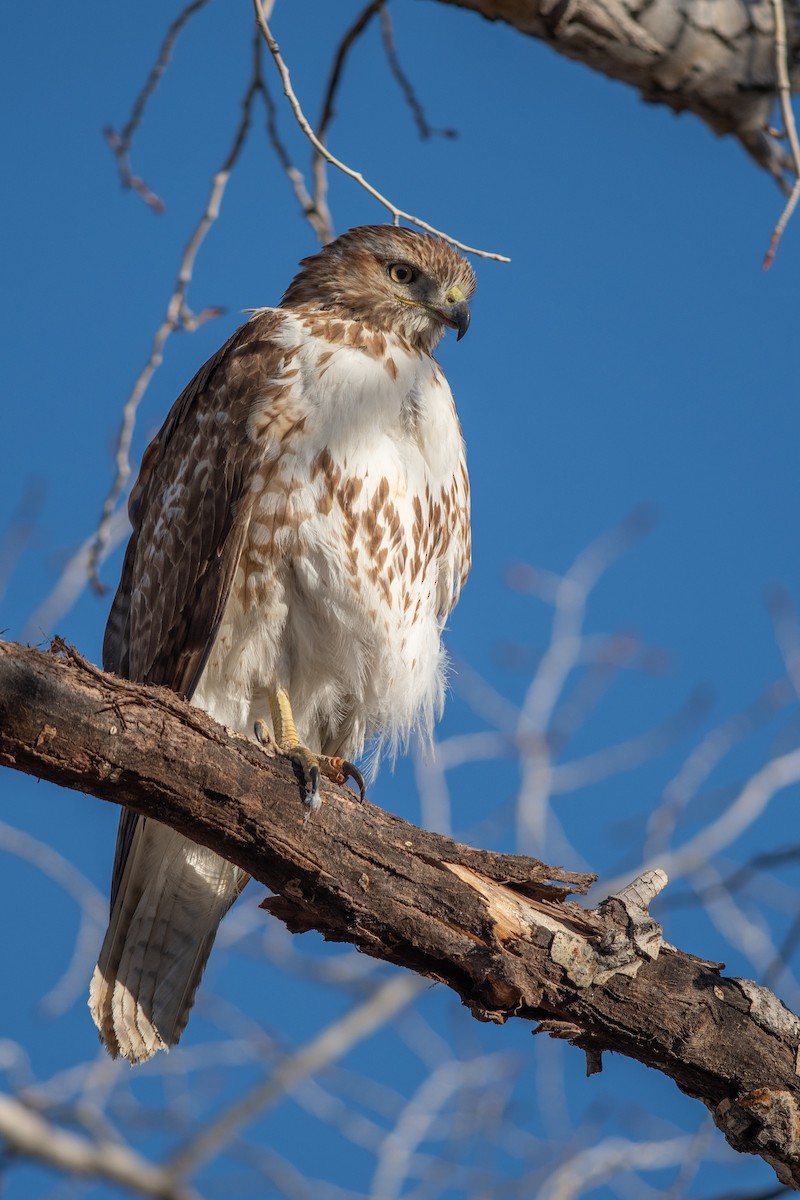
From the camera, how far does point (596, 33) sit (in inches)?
155

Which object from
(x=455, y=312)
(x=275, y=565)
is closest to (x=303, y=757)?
(x=275, y=565)

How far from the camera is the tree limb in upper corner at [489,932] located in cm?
287

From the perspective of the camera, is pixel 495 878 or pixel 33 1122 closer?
pixel 495 878

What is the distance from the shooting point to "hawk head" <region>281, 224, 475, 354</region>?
178 inches

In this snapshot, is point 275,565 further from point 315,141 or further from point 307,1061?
point 307,1061

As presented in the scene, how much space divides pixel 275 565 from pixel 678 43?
2.12 metres

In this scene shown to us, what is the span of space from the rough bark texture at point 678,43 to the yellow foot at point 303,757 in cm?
228

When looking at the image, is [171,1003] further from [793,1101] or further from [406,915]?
[793,1101]

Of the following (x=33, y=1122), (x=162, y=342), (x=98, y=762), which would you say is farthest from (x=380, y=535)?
(x=33, y=1122)

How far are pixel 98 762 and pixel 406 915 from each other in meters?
0.84

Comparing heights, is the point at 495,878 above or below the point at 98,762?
above

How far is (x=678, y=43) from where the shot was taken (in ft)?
13.1

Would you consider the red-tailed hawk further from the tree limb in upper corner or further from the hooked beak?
the tree limb in upper corner

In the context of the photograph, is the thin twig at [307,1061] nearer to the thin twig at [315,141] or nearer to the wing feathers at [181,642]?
the wing feathers at [181,642]
